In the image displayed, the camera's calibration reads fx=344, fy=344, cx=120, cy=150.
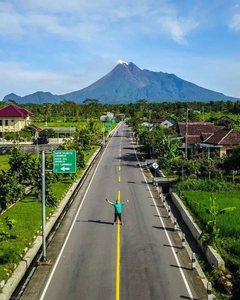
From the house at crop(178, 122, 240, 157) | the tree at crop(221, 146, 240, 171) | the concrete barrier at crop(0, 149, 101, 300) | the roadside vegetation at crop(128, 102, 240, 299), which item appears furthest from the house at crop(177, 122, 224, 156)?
the concrete barrier at crop(0, 149, 101, 300)

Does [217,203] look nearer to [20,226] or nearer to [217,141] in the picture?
[20,226]

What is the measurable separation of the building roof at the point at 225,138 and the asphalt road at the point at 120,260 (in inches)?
714

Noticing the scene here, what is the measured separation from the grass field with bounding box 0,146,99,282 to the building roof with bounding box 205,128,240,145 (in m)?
20.2

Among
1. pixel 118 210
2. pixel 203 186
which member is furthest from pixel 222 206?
pixel 118 210

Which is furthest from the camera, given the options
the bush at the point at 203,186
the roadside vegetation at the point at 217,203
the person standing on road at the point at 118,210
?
the bush at the point at 203,186

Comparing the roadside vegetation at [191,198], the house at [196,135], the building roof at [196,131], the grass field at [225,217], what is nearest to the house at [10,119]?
the roadside vegetation at [191,198]

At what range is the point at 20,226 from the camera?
17.5 metres

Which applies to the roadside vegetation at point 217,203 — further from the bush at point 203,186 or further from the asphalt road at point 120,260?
the asphalt road at point 120,260

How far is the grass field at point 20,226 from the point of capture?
13670 mm

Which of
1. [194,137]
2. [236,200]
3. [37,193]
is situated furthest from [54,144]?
[236,200]

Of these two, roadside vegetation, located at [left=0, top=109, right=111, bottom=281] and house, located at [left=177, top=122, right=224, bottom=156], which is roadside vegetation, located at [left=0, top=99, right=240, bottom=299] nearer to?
roadside vegetation, located at [left=0, top=109, right=111, bottom=281]

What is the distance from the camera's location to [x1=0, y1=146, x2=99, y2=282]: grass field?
538 inches

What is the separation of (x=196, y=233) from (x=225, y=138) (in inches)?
938

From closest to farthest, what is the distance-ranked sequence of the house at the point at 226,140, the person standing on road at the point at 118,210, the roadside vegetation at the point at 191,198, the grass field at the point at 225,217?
the roadside vegetation at the point at 191,198, the grass field at the point at 225,217, the person standing on road at the point at 118,210, the house at the point at 226,140
